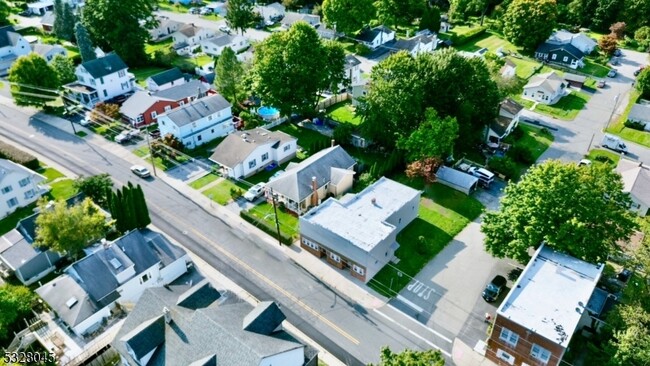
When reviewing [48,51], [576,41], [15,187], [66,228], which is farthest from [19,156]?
[576,41]

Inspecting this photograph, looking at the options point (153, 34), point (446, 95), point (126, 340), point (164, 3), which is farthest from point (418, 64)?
point (164, 3)

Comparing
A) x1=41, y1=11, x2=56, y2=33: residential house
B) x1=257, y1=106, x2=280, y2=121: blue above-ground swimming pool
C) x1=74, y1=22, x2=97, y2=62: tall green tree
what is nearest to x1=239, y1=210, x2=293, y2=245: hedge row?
x1=257, y1=106, x2=280, y2=121: blue above-ground swimming pool

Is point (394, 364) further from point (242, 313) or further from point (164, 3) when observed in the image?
point (164, 3)

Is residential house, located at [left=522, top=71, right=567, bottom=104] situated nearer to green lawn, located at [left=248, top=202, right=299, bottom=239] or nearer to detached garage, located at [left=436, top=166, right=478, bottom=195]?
detached garage, located at [left=436, top=166, right=478, bottom=195]

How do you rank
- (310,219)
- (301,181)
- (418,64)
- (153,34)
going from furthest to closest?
1. (153,34)
2. (418,64)
3. (301,181)
4. (310,219)

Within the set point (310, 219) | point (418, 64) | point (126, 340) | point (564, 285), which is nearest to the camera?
point (126, 340)
